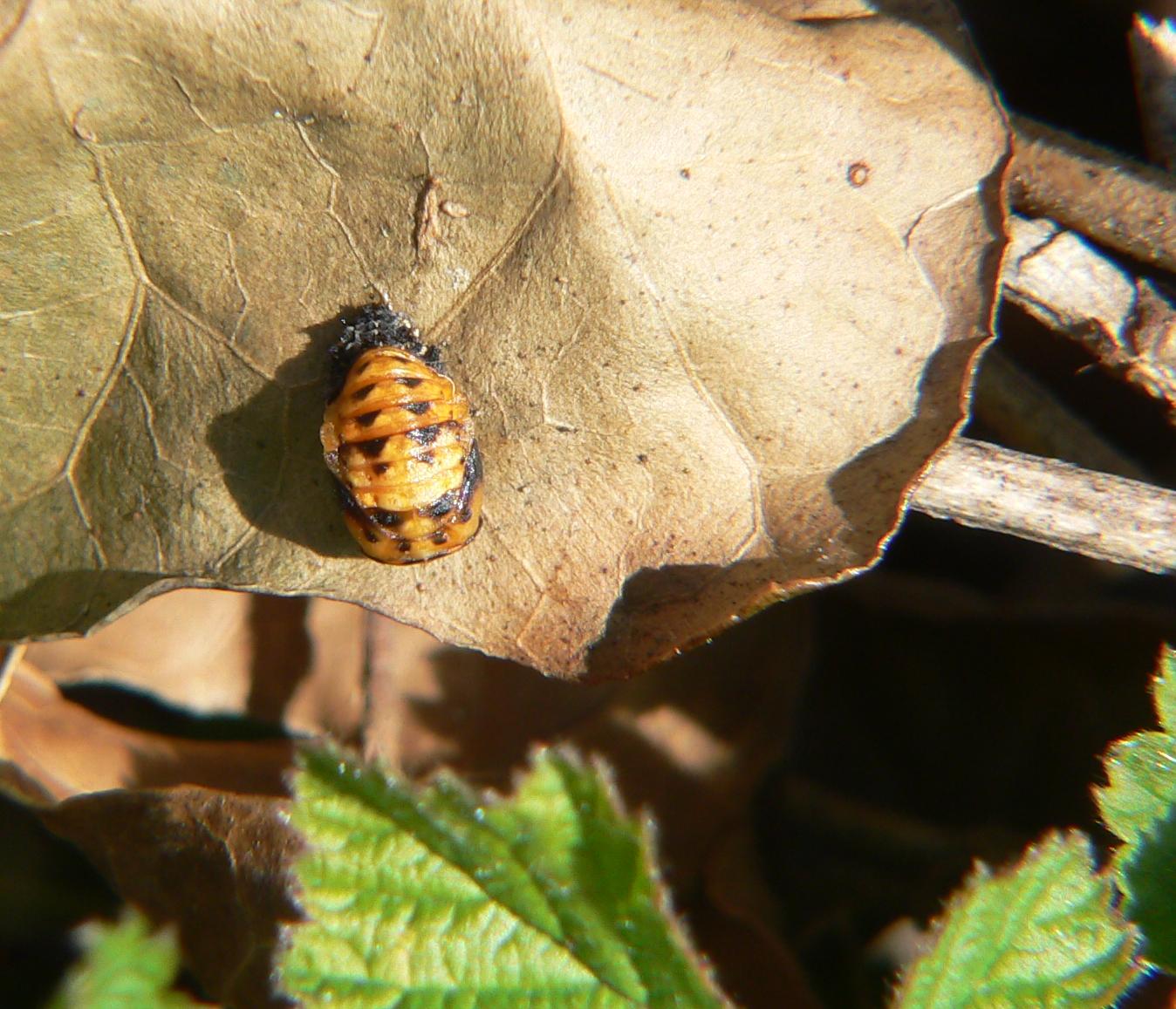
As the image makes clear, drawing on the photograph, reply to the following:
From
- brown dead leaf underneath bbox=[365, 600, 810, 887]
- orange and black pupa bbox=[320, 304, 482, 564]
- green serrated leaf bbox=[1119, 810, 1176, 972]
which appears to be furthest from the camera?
brown dead leaf underneath bbox=[365, 600, 810, 887]

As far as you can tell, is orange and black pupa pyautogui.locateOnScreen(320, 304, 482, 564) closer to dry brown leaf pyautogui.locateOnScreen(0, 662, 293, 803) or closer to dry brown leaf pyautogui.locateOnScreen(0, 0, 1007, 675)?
dry brown leaf pyautogui.locateOnScreen(0, 0, 1007, 675)

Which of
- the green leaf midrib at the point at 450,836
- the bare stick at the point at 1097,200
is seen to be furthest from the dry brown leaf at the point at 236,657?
the bare stick at the point at 1097,200

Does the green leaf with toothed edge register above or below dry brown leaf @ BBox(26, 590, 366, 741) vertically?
above

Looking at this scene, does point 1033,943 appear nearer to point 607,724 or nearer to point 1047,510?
point 1047,510

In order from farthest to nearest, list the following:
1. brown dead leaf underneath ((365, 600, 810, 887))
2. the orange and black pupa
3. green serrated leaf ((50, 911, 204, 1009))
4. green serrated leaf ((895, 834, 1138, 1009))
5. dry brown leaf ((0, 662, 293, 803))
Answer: brown dead leaf underneath ((365, 600, 810, 887))
dry brown leaf ((0, 662, 293, 803))
green serrated leaf ((50, 911, 204, 1009))
the orange and black pupa
green serrated leaf ((895, 834, 1138, 1009))

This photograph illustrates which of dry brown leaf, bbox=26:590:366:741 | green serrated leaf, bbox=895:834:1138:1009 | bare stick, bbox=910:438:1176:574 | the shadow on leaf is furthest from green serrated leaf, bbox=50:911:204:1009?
bare stick, bbox=910:438:1176:574
